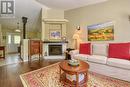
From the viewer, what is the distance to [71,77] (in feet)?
8.57

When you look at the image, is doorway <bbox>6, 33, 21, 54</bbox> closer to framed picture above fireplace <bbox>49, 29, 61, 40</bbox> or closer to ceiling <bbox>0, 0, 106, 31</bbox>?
ceiling <bbox>0, 0, 106, 31</bbox>

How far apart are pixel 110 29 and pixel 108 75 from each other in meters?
2.45

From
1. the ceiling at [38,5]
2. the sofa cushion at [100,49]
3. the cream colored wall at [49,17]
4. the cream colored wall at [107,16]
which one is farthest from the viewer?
the cream colored wall at [49,17]

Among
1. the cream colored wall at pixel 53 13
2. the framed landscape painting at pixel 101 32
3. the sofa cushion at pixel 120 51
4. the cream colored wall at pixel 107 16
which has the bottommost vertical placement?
the sofa cushion at pixel 120 51

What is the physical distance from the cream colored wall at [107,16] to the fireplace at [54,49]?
118cm

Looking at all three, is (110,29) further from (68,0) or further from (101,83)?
(101,83)

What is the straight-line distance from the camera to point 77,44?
20.0 ft

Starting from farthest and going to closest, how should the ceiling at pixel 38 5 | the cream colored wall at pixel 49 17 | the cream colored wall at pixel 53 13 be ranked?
the cream colored wall at pixel 53 13
the cream colored wall at pixel 49 17
the ceiling at pixel 38 5

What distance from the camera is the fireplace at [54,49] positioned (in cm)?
668

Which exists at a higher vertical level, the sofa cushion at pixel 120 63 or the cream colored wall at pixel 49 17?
the cream colored wall at pixel 49 17

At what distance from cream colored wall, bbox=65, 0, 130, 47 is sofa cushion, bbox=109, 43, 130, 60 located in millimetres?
1326

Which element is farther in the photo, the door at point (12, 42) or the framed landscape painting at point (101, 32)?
the door at point (12, 42)

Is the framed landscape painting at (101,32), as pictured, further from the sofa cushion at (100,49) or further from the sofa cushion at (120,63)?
the sofa cushion at (120,63)

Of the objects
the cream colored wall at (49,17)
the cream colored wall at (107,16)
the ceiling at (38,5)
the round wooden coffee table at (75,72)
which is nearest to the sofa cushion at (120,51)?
the cream colored wall at (107,16)
